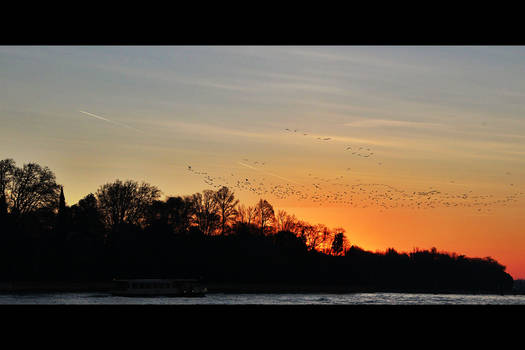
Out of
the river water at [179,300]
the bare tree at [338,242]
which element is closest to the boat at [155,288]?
the river water at [179,300]

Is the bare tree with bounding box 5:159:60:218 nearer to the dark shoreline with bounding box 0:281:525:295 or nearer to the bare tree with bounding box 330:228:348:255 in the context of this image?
the dark shoreline with bounding box 0:281:525:295

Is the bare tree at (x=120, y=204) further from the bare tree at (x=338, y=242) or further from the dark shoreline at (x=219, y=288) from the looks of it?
the bare tree at (x=338, y=242)

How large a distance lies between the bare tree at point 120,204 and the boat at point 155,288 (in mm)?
7512

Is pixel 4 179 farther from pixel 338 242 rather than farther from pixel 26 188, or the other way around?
pixel 338 242

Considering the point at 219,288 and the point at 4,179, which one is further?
the point at 219,288

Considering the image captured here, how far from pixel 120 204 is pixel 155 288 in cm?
1006

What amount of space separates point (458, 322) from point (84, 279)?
214 ft

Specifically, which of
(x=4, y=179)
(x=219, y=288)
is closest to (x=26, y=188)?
(x=4, y=179)

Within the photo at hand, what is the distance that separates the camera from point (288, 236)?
8119 cm

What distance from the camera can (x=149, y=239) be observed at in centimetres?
6919

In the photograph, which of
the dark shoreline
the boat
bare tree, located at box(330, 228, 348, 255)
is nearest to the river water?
the boat

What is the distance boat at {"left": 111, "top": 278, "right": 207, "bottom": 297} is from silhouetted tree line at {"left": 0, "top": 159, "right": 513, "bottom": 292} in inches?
173
